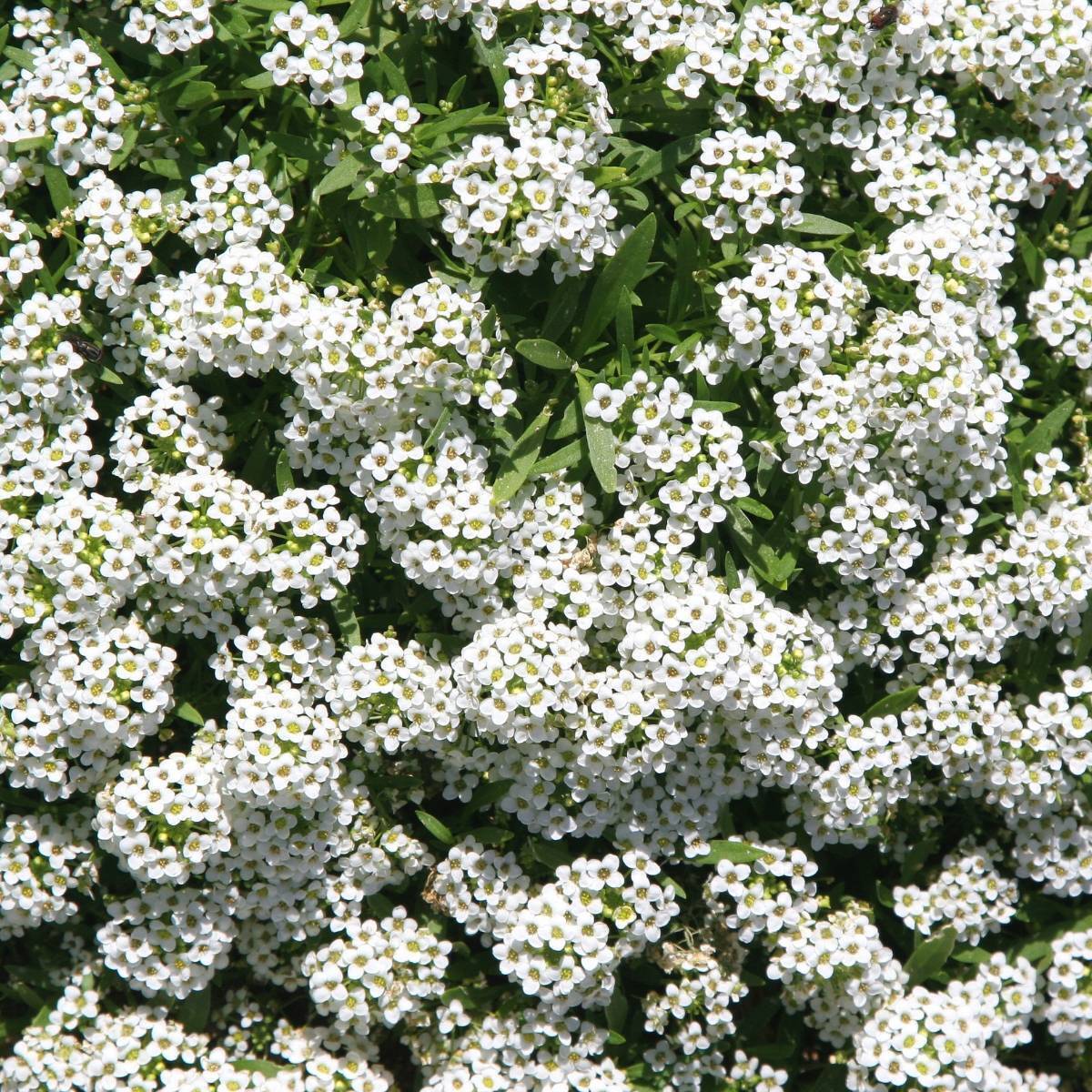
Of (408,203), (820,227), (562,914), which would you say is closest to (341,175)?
(408,203)

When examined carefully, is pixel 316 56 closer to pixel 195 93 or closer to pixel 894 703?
pixel 195 93

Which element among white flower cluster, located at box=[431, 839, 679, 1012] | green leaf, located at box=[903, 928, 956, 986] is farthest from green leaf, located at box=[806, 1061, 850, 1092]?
white flower cluster, located at box=[431, 839, 679, 1012]

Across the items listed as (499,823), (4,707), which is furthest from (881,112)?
(4,707)

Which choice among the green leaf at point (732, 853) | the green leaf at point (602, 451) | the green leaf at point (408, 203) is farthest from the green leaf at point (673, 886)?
the green leaf at point (408, 203)

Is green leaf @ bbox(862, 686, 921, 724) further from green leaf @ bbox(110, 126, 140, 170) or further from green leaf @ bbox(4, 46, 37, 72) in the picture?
green leaf @ bbox(4, 46, 37, 72)

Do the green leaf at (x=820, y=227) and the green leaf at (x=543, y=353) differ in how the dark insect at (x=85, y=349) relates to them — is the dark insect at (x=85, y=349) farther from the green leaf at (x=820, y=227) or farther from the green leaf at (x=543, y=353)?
the green leaf at (x=820, y=227)

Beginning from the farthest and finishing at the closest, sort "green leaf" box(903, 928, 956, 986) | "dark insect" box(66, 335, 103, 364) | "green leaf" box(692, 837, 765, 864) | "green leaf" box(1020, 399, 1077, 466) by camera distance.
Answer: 1. "green leaf" box(1020, 399, 1077, 466)
2. "green leaf" box(903, 928, 956, 986)
3. "green leaf" box(692, 837, 765, 864)
4. "dark insect" box(66, 335, 103, 364)
